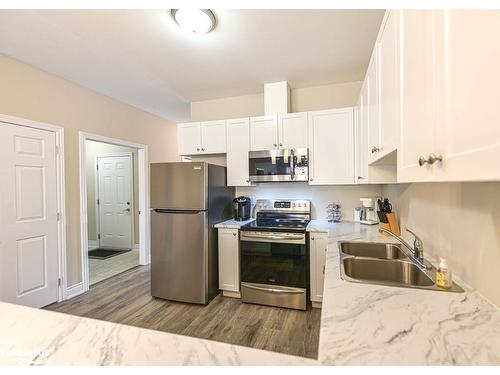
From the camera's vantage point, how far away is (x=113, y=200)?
16.4ft

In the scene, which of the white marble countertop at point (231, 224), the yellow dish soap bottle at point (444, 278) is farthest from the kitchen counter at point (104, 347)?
the white marble countertop at point (231, 224)

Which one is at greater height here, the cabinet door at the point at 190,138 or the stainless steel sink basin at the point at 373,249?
the cabinet door at the point at 190,138

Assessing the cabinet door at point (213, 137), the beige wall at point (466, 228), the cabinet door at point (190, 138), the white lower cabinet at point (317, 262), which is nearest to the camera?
the beige wall at point (466, 228)

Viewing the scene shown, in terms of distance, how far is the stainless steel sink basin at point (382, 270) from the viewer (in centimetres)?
146

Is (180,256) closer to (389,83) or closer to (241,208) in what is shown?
(241,208)

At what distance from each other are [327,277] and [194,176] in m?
1.82

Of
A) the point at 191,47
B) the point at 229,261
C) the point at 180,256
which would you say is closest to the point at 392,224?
the point at 229,261

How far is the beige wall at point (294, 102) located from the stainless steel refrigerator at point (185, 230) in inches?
40.7

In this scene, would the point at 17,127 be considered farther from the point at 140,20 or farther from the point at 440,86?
the point at 440,86

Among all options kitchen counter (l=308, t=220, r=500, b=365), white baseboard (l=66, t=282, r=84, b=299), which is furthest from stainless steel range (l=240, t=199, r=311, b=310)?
white baseboard (l=66, t=282, r=84, b=299)

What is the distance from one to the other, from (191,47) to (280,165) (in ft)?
4.86

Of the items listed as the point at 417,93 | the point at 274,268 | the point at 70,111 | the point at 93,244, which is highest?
the point at 70,111

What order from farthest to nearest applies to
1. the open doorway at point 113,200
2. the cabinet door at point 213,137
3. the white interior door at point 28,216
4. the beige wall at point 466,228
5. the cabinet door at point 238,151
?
the open doorway at point 113,200, the cabinet door at point 213,137, the cabinet door at point 238,151, the white interior door at point 28,216, the beige wall at point 466,228

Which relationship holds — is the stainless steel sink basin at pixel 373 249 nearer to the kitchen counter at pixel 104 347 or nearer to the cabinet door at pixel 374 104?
the cabinet door at pixel 374 104
